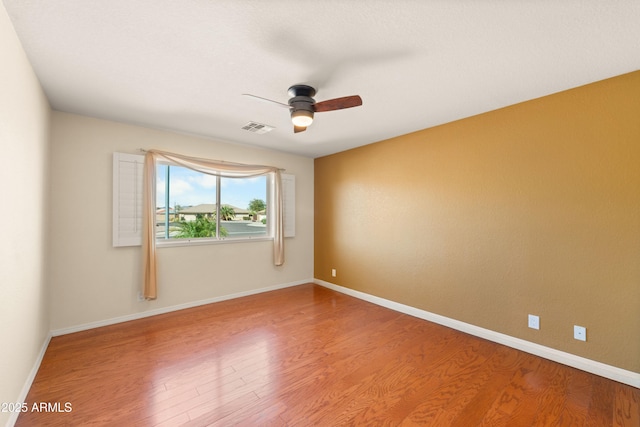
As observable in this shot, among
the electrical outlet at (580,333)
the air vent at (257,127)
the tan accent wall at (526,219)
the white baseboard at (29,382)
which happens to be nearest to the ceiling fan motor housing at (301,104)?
the air vent at (257,127)

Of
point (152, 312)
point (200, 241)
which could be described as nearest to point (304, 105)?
point (200, 241)

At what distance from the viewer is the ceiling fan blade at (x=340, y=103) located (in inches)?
79.5

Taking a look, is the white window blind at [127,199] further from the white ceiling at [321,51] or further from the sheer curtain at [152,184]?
the white ceiling at [321,51]

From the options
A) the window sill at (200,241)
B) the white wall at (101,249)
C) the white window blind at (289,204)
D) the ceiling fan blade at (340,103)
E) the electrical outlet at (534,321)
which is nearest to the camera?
the ceiling fan blade at (340,103)

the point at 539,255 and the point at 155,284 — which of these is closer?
the point at 539,255

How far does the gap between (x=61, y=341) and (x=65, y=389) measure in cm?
107

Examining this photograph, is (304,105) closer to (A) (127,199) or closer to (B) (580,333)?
(A) (127,199)

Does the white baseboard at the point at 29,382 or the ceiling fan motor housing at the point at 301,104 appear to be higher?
the ceiling fan motor housing at the point at 301,104

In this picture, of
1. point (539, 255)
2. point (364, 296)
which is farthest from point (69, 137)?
point (539, 255)

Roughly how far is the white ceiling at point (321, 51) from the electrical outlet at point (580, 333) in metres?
2.09

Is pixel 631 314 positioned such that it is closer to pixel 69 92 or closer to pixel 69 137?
pixel 69 92

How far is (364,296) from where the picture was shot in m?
4.21

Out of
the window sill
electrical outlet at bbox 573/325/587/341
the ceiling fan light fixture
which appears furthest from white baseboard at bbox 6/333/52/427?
electrical outlet at bbox 573/325/587/341

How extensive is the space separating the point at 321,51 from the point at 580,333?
3.14 m
